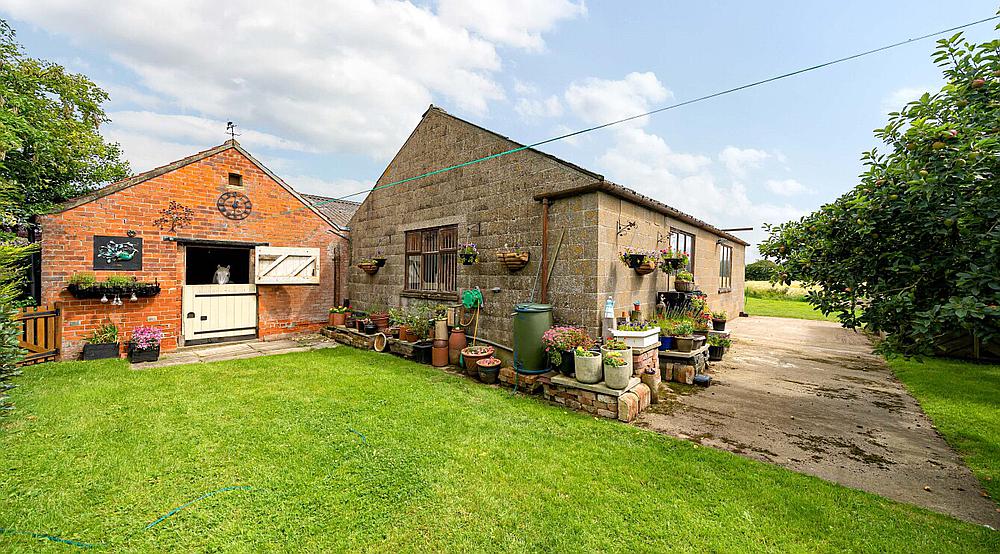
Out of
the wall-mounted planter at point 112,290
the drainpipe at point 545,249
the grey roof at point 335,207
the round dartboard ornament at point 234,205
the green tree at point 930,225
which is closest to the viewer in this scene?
the green tree at point 930,225

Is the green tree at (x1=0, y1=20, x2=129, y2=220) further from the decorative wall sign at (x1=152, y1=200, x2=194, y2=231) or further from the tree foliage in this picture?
the tree foliage

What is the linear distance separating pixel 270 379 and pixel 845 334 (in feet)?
52.6

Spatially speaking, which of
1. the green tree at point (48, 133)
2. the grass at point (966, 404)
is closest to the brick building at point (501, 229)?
the grass at point (966, 404)

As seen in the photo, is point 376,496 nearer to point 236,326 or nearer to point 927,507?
point 927,507

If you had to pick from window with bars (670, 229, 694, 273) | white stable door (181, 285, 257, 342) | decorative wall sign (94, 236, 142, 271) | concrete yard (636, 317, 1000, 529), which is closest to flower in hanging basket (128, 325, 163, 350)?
white stable door (181, 285, 257, 342)

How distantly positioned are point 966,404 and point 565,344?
225 inches

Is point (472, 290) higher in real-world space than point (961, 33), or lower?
lower

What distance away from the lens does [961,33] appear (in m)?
3.23

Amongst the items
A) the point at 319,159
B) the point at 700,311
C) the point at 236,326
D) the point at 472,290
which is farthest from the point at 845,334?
the point at 236,326

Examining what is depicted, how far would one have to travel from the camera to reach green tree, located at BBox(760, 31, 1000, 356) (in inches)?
112

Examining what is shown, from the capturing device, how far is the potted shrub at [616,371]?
4547 mm

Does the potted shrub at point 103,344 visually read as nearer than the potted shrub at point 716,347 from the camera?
Yes

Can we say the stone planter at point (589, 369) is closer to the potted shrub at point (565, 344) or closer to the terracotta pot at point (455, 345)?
the potted shrub at point (565, 344)

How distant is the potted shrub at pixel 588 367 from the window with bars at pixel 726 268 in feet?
32.7
